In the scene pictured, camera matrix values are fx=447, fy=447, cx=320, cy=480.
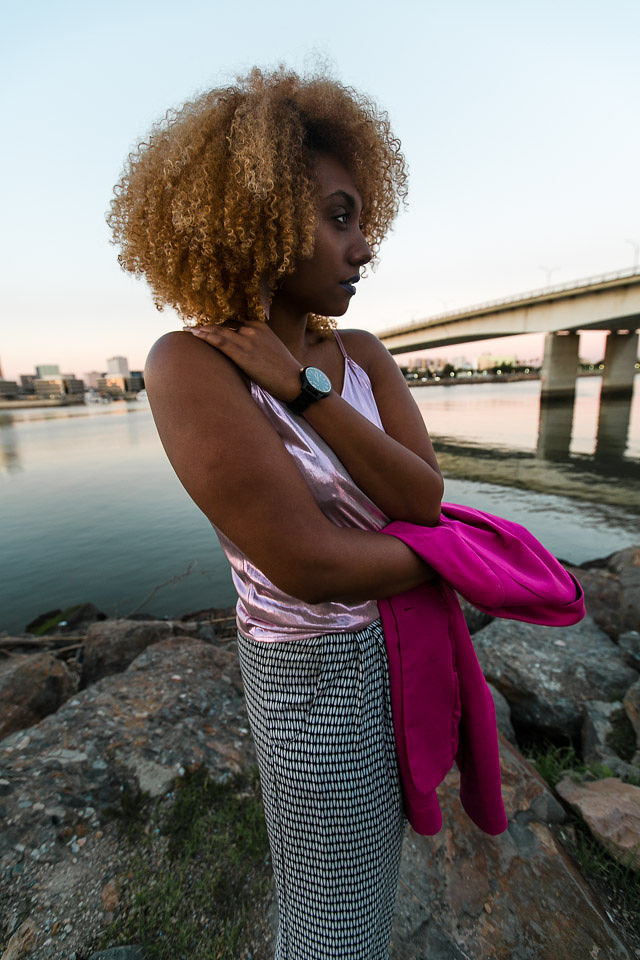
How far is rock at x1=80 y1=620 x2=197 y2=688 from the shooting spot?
12.6ft

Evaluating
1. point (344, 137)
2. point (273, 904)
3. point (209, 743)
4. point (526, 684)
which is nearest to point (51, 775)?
point (209, 743)

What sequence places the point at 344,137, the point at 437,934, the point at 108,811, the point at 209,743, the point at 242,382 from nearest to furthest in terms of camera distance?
the point at 242,382, the point at 344,137, the point at 437,934, the point at 108,811, the point at 209,743

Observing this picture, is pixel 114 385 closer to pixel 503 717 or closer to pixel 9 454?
pixel 9 454

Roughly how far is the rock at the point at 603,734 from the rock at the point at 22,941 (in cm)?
265

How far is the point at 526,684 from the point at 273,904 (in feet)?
7.07

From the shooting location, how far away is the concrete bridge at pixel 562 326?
23.2m

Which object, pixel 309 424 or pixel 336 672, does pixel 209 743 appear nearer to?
pixel 336 672

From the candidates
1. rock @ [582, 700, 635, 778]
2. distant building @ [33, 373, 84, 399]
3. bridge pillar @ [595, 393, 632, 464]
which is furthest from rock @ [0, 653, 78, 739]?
distant building @ [33, 373, 84, 399]

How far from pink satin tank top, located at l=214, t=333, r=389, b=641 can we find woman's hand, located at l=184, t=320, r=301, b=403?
0.11ft

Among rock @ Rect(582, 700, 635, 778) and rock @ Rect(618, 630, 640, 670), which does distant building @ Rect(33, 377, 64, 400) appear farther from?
rock @ Rect(582, 700, 635, 778)

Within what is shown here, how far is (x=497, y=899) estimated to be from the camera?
1.71 metres

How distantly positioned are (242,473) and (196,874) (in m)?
1.96

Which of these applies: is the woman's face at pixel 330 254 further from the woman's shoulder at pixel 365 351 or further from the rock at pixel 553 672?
the rock at pixel 553 672

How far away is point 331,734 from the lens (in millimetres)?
983
